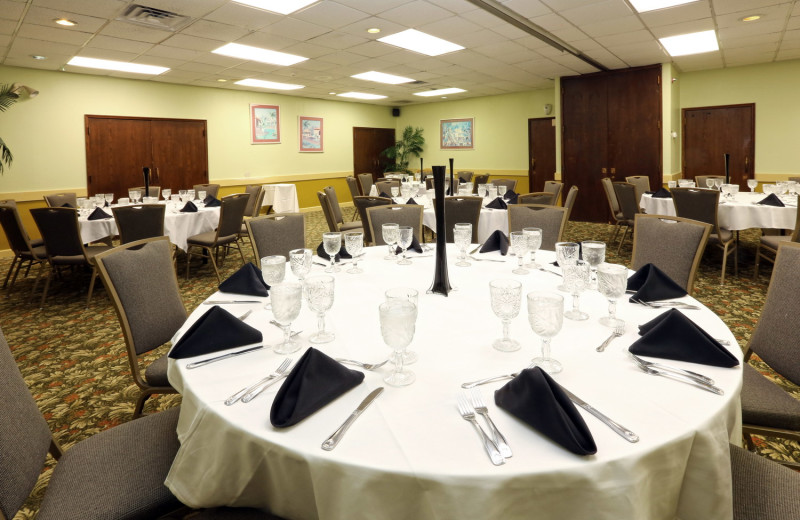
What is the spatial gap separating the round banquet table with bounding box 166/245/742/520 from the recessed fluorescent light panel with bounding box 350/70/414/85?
8475 mm

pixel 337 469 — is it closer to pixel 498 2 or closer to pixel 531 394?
pixel 531 394

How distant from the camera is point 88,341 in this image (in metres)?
3.74

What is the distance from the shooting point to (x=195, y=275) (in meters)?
5.72

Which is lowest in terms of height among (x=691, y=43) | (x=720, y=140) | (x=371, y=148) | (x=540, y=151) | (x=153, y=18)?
(x=720, y=140)

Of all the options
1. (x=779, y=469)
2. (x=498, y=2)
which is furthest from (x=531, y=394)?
(x=498, y=2)

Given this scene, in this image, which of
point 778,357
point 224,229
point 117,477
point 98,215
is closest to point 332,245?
point 117,477

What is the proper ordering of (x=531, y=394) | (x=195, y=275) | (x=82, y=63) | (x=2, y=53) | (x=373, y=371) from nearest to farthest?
(x=531, y=394), (x=373, y=371), (x=195, y=275), (x=2, y=53), (x=82, y=63)

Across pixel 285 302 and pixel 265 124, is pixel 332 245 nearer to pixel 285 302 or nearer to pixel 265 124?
pixel 285 302

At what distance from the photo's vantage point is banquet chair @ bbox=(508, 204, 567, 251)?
3.16 m

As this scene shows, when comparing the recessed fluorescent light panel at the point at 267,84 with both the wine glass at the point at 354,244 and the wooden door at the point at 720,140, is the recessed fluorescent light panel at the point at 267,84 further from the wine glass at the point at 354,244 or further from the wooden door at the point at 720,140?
the wine glass at the point at 354,244

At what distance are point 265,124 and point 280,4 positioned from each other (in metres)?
6.51

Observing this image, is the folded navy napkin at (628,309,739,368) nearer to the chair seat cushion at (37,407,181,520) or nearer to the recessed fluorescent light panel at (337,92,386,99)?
the chair seat cushion at (37,407,181,520)

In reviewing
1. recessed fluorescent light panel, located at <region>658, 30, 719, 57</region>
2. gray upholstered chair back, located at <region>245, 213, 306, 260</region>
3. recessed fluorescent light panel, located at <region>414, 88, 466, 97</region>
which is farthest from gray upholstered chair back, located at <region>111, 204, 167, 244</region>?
recessed fluorescent light panel, located at <region>414, 88, 466, 97</region>

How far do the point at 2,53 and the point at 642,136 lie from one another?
10277mm
